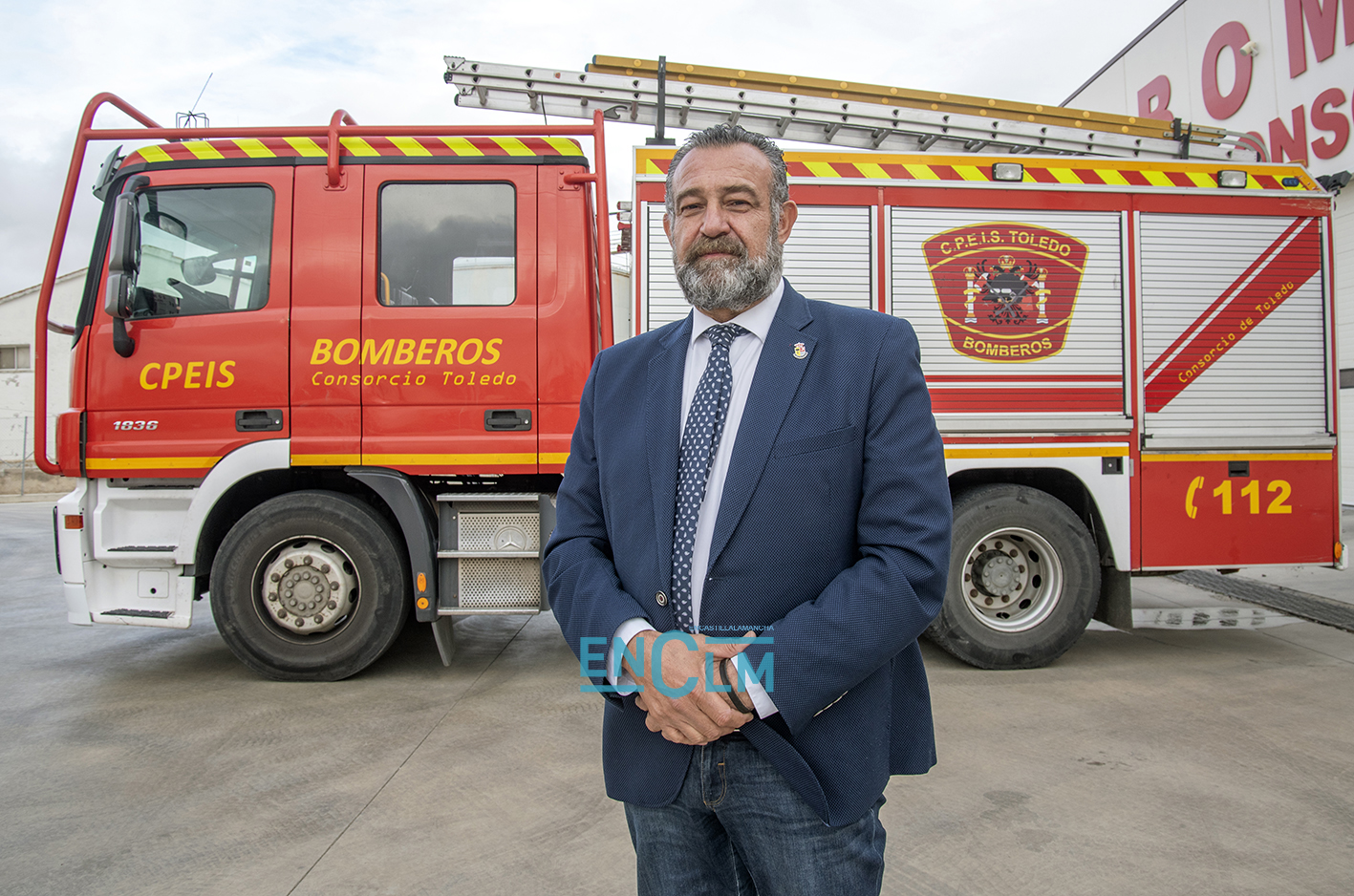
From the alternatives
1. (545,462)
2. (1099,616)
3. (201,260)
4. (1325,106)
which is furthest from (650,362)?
(1325,106)

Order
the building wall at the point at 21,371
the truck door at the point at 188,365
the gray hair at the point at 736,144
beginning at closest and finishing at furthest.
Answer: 1. the gray hair at the point at 736,144
2. the truck door at the point at 188,365
3. the building wall at the point at 21,371

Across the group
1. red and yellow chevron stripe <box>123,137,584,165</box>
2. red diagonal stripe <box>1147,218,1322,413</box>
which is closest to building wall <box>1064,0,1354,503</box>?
red diagonal stripe <box>1147,218,1322,413</box>

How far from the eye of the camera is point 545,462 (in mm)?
4273

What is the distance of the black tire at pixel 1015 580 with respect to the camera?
4.48 metres

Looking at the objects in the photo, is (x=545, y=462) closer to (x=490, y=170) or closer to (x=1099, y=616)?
(x=490, y=170)

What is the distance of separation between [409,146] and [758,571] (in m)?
3.89

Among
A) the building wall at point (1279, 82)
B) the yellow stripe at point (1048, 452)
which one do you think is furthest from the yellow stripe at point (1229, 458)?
the building wall at point (1279, 82)

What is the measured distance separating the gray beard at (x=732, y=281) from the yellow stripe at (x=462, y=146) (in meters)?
3.35

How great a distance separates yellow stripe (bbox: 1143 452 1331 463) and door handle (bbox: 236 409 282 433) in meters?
4.59

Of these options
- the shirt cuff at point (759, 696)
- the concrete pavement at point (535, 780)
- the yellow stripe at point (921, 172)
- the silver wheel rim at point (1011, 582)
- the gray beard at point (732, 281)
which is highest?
the yellow stripe at point (921, 172)

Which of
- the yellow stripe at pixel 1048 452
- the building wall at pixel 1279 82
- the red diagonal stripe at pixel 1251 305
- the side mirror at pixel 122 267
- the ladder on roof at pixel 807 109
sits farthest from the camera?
the building wall at pixel 1279 82

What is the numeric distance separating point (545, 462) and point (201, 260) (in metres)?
2.11

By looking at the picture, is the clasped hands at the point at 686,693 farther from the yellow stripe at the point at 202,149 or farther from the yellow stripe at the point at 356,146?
the yellow stripe at the point at 202,149

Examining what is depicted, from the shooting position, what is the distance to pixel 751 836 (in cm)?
130
